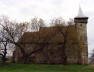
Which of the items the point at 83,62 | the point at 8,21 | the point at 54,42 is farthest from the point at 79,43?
the point at 8,21

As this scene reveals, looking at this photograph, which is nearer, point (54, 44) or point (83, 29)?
point (54, 44)

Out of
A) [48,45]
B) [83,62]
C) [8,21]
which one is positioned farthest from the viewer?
[83,62]

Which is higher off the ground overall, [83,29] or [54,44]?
[83,29]

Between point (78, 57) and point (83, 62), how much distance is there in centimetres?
203

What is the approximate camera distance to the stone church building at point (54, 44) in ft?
200

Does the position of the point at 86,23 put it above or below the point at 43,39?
above

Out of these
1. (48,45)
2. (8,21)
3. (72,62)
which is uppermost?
(8,21)

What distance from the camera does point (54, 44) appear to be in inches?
2566

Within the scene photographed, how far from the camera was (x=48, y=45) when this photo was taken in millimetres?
64938

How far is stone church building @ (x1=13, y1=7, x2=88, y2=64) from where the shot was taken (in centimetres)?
6084

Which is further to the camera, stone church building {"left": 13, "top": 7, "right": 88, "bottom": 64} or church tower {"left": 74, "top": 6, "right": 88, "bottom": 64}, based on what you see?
church tower {"left": 74, "top": 6, "right": 88, "bottom": 64}

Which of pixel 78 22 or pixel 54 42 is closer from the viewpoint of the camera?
pixel 54 42

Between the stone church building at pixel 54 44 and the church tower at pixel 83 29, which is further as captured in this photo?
the church tower at pixel 83 29

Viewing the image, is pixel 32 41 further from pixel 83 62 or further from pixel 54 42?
pixel 83 62
